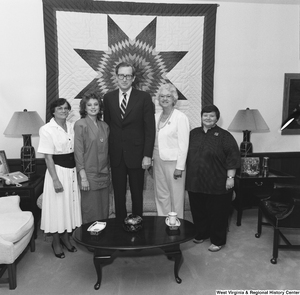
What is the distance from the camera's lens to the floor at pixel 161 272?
215 cm

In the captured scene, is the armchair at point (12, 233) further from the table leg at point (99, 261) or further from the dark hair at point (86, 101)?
the dark hair at point (86, 101)

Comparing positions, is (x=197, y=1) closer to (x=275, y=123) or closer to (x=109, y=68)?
(x=109, y=68)

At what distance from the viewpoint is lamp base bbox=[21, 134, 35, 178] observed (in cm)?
322

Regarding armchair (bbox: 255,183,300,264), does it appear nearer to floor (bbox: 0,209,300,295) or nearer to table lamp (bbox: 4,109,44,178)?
floor (bbox: 0,209,300,295)

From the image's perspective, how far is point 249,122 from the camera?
3.43 meters

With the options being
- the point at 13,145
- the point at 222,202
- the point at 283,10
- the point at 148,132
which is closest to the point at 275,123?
the point at 283,10

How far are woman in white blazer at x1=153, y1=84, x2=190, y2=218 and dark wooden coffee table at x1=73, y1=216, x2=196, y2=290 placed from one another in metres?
0.45

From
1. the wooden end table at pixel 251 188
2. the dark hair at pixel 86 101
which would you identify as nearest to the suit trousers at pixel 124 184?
the dark hair at pixel 86 101

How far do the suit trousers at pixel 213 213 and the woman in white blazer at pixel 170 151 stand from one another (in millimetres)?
164

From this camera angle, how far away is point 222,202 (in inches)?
106

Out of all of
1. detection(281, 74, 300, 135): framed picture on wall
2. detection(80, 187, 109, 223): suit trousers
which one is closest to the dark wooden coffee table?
detection(80, 187, 109, 223): suit trousers

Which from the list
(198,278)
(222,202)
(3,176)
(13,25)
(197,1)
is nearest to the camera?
(198,278)

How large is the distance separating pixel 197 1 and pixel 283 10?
1.09 meters

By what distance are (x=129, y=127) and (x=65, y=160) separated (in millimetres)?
602
